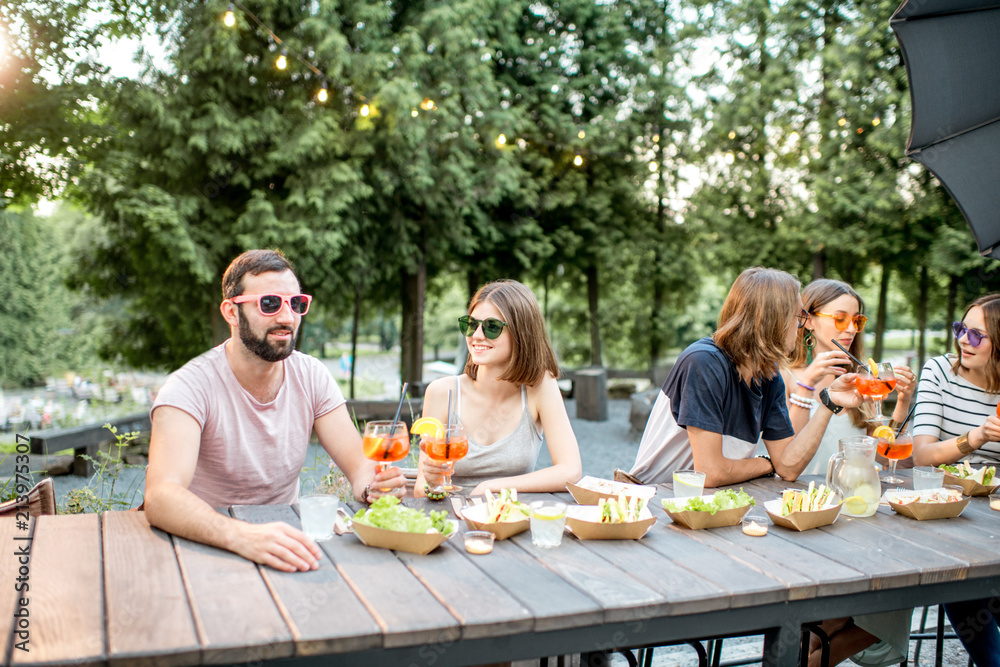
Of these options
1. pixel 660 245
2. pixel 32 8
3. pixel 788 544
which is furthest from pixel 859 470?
pixel 660 245

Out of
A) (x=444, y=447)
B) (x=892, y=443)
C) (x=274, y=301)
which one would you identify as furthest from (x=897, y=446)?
(x=274, y=301)

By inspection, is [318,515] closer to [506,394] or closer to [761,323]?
[506,394]

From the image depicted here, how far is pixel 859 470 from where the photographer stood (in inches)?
96.5

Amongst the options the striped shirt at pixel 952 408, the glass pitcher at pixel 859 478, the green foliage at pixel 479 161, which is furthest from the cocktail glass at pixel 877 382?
the green foliage at pixel 479 161

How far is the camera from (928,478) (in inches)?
105

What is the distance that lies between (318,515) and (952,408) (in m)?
3.00

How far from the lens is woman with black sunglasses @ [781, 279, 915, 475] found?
3229 mm

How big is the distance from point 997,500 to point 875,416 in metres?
0.50

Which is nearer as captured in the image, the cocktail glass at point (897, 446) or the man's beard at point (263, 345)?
the man's beard at point (263, 345)

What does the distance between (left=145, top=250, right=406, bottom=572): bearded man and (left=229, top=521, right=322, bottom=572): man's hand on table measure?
40 cm

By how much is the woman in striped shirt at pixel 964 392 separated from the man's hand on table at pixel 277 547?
277cm

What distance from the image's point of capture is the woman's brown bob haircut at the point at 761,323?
2.90 m

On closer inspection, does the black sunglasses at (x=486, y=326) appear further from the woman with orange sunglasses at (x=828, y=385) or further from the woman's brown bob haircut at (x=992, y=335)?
the woman's brown bob haircut at (x=992, y=335)

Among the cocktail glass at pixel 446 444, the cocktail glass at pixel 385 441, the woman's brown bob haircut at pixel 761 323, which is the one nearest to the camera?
the cocktail glass at pixel 385 441
